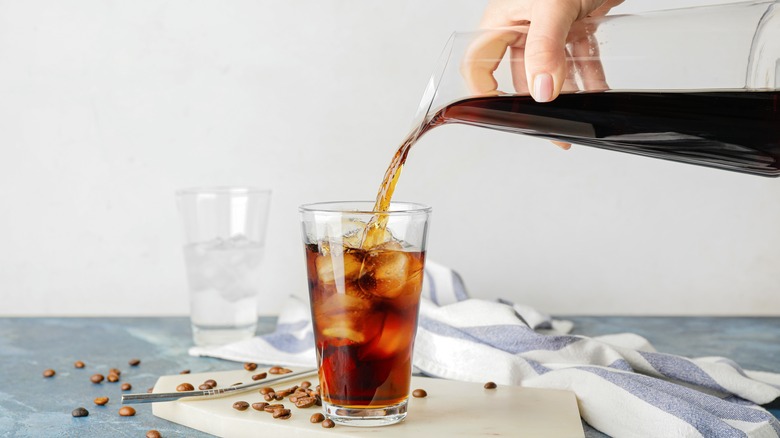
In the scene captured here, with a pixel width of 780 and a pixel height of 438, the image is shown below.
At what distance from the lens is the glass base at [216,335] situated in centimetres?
176

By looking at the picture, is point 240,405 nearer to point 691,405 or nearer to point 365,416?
point 365,416

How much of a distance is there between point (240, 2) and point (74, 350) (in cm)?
86

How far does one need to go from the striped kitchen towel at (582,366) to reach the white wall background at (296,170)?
321 millimetres

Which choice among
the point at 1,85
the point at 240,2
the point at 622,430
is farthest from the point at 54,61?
the point at 622,430

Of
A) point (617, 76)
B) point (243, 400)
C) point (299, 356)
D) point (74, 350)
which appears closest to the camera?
point (617, 76)

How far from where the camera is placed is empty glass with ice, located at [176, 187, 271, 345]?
5.70 ft

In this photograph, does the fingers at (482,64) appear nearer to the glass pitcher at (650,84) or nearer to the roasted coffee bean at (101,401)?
the glass pitcher at (650,84)

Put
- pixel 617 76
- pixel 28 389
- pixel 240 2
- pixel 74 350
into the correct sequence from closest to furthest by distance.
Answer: pixel 617 76 < pixel 28 389 < pixel 74 350 < pixel 240 2

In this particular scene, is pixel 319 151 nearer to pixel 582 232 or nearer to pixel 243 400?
pixel 582 232

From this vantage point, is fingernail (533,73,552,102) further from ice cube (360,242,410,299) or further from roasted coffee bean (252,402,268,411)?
roasted coffee bean (252,402,268,411)

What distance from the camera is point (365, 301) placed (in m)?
1.17

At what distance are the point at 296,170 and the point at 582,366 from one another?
934mm

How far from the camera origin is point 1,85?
81.0 inches

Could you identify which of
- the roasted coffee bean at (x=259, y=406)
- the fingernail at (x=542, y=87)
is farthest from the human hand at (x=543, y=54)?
the roasted coffee bean at (x=259, y=406)
